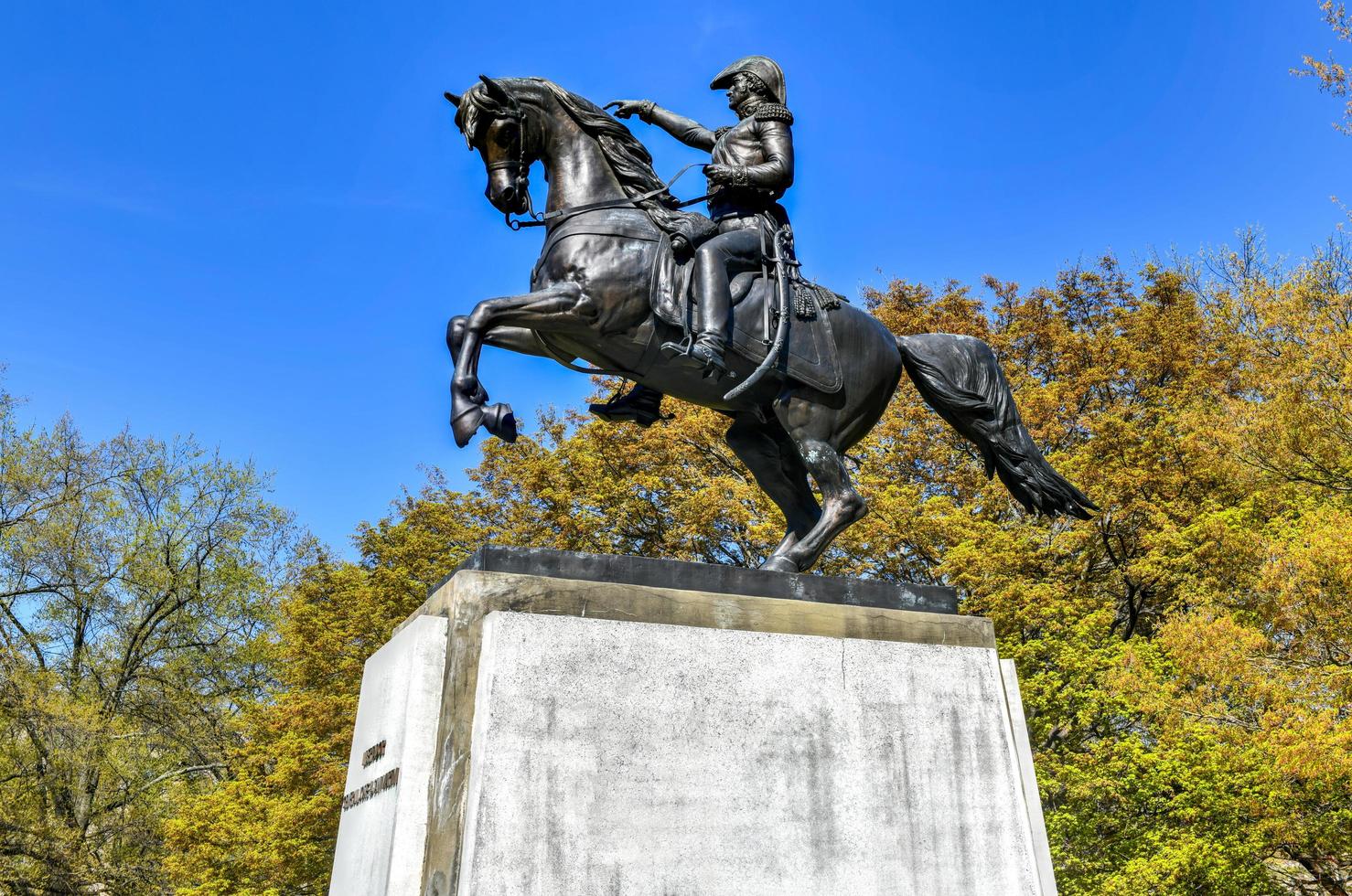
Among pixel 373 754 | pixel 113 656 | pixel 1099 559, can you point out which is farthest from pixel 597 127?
pixel 113 656

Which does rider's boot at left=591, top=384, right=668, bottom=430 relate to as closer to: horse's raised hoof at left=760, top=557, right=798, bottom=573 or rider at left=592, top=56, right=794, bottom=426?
rider at left=592, top=56, right=794, bottom=426

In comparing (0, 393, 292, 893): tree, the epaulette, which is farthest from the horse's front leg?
(0, 393, 292, 893): tree

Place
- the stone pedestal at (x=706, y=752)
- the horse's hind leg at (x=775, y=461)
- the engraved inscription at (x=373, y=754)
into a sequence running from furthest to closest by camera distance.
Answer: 1. the horse's hind leg at (x=775, y=461)
2. the engraved inscription at (x=373, y=754)
3. the stone pedestal at (x=706, y=752)

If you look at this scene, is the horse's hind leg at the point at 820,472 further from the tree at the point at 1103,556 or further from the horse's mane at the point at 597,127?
the tree at the point at 1103,556

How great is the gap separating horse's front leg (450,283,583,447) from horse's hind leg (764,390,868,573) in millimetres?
1292

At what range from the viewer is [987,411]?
659cm

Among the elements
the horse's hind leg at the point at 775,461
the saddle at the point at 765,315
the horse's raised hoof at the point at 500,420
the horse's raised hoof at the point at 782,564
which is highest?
the saddle at the point at 765,315

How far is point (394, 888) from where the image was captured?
13.7ft

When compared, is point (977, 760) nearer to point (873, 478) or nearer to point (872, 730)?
point (872, 730)

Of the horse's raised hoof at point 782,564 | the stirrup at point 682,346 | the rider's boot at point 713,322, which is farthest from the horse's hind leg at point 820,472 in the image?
the stirrup at point 682,346

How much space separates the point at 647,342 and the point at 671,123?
1.88m

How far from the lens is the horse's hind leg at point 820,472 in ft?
19.3

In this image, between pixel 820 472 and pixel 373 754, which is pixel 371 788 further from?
pixel 820 472

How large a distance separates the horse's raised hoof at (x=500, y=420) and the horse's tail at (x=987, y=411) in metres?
2.42
